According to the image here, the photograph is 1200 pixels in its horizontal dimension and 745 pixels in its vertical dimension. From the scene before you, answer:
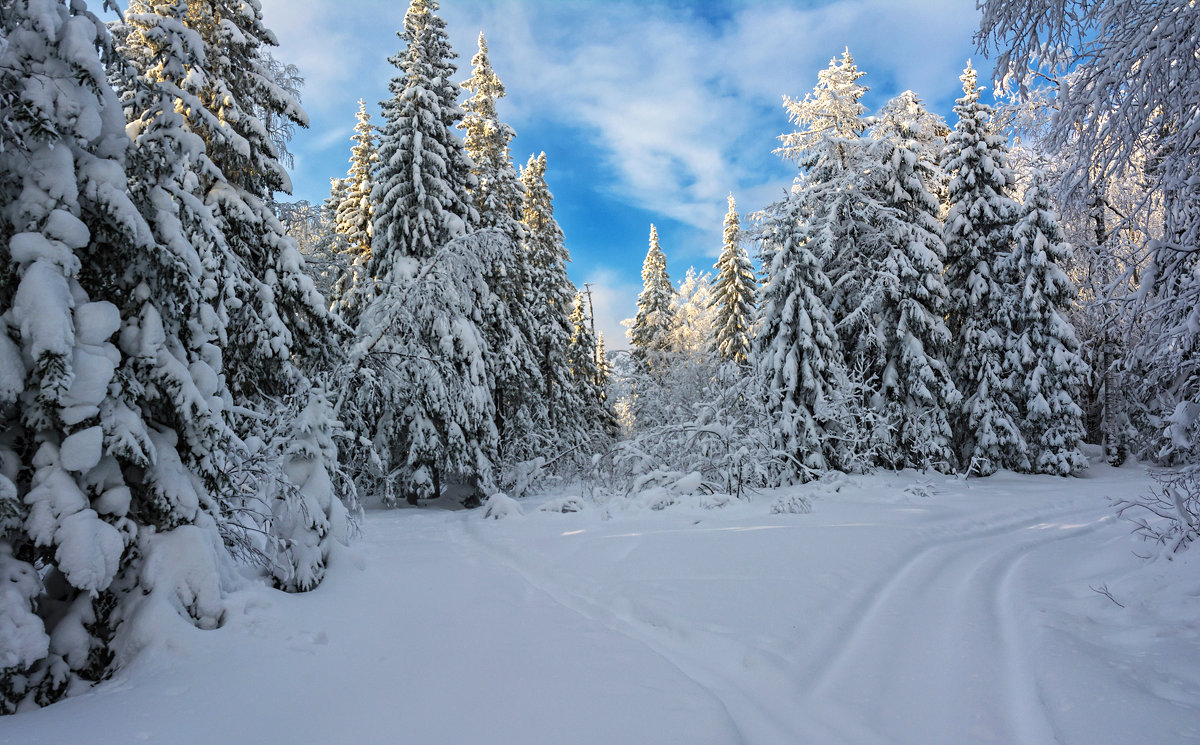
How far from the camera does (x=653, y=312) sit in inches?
1358

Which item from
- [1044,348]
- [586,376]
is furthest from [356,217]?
[1044,348]

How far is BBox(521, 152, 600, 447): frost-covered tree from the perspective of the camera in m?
21.5

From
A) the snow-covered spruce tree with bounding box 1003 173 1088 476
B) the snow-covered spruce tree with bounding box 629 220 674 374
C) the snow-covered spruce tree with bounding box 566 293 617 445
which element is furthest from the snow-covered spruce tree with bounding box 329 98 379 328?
the snow-covered spruce tree with bounding box 1003 173 1088 476

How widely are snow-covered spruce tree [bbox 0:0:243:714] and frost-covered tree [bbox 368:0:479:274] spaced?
10.7m

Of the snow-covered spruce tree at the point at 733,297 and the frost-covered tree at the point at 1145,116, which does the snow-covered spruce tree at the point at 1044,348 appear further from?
the frost-covered tree at the point at 1145,116

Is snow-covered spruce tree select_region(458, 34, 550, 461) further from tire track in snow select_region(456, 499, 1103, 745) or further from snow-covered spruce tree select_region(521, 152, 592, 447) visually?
tire track in snow select_region(456, 499, 1103, 745)

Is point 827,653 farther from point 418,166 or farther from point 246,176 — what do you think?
point 418,166

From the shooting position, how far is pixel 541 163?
81.1 ft

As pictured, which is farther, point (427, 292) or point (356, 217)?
point (356, 217)

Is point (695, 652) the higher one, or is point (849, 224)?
point (849, 224)

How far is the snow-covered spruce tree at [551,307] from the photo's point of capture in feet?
70.7

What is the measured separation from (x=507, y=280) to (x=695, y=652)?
1436 cm

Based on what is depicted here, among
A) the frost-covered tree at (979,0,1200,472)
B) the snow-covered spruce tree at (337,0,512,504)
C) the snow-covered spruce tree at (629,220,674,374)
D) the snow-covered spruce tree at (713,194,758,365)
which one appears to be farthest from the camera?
the snow-covered spruce tree at (629,220,674,374)

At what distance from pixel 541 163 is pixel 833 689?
78.5ft
